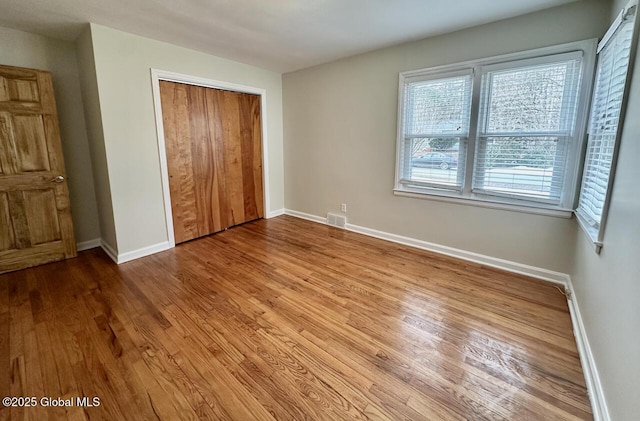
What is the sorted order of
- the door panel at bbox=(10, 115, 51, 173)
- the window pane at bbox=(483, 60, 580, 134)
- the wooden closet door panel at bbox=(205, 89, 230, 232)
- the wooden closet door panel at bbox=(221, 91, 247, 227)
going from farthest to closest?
the wooden closet door panel at bbox=(221, 91, 247, 227)
the wooden closet door panel at bbox=(205, 89, 230, 232)
the door panel at bbox=(10, 115, 51, 173)
the window pane at bbox=(483, 60, 580, 134)

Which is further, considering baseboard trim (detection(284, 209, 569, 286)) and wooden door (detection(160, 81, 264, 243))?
wooden door (detection(160, 81, 264, 243))

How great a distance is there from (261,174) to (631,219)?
4.19 meters

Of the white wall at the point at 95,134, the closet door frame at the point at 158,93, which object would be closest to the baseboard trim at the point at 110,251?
the white wall at the point at 95,134

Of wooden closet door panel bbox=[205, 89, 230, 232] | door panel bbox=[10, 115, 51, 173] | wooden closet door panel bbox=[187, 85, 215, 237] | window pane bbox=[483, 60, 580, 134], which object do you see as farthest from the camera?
wooden closet door panel bbox=[205, 89, 230, 232]

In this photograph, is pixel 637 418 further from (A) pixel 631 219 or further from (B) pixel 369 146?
(B) pixel 369 146

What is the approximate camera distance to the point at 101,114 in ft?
9.26

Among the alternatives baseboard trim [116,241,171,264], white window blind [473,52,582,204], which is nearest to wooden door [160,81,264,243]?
baseboard trim [116,241,171,264]

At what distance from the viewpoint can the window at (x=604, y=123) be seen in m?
1.65

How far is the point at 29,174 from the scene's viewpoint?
2883 millimetres

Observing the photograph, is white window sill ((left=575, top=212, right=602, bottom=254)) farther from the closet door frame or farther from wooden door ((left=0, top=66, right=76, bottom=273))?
wooden door ((left=0, top=66, right=76, bottom=273))

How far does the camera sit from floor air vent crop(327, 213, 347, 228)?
Result: 13.9ft

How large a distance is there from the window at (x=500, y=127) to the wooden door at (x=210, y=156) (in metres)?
2.31

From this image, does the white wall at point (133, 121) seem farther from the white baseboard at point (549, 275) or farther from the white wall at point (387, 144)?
the white baseboard at point (549, 275)

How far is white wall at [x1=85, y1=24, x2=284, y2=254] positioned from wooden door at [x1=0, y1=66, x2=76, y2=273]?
65 cm
